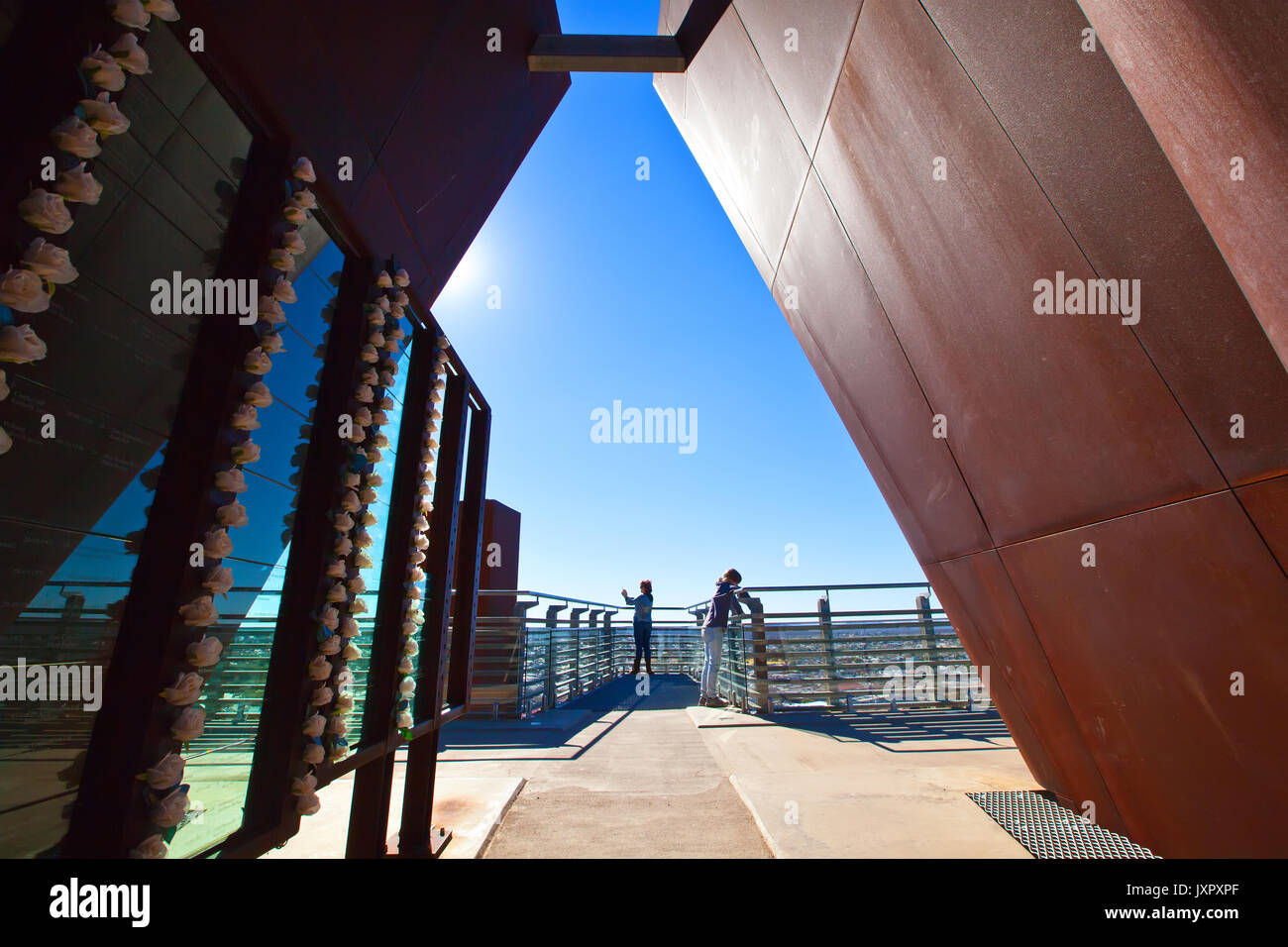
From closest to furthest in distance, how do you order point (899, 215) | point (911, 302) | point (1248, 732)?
point (1248, 732) → point (899, 215) → point (911, 302)

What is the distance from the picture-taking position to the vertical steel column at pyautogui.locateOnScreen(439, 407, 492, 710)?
4527 millimetres

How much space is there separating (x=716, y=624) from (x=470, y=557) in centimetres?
477

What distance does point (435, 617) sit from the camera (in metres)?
3.97

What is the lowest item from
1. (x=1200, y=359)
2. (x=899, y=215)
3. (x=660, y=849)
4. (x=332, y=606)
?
(x=660, y=849)

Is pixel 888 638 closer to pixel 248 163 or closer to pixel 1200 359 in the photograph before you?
pixel 1200 359

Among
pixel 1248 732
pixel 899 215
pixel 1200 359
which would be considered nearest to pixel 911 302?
pixel 899 215

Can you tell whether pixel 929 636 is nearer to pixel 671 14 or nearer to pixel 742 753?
pixel 742 753

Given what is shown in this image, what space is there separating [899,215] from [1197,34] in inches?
73.8

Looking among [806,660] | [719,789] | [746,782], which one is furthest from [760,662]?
[719,789]

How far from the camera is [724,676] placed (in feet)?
31.2

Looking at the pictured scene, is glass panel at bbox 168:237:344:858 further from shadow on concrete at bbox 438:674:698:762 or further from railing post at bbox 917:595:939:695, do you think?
railing post at bbox 917:595:939:695
